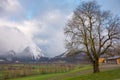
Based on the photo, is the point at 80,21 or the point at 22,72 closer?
the point at 80,21

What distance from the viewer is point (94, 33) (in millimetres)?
42406

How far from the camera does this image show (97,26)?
42.3 meters

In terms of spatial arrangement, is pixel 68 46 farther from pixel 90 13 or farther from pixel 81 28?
pixel 90 13

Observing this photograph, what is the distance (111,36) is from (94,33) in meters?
3.08

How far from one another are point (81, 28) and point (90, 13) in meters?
3.09

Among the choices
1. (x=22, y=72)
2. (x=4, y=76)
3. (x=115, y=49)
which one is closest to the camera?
(x=115, y=49)

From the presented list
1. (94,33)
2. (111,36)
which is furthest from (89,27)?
(111,36)

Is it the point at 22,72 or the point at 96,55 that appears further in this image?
the point at 22,72

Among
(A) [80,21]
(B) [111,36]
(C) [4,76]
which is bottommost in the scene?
(C) [4,76]

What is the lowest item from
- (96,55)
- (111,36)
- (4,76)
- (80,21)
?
(4,76)

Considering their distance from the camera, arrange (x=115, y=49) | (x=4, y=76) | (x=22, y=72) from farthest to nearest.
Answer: (x=22, y=72) → (x=4, y=76) → (x=115, y=49)

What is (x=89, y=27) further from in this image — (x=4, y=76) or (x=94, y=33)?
(x=4, y=76)

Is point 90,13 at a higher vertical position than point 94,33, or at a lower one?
higher

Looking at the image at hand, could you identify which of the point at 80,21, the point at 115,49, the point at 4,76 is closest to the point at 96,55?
the point at 115,49
